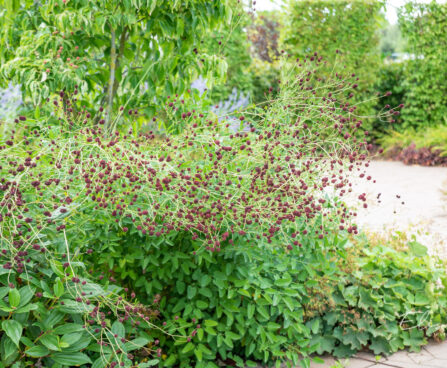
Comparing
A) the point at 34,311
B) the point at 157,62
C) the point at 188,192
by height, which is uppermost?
the point at 157,62

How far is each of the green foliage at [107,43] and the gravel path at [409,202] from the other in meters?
1.71

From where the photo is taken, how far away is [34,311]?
1.96 meters

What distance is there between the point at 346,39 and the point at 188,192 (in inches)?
370

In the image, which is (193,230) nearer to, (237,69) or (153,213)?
(153,213)

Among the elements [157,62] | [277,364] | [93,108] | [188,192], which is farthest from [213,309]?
[93,108]

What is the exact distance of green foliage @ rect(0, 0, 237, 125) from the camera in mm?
3297

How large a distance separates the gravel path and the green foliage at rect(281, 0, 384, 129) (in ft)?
7.80

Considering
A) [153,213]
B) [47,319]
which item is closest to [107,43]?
[153,213]

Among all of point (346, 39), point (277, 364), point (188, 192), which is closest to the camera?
point (188, 192)

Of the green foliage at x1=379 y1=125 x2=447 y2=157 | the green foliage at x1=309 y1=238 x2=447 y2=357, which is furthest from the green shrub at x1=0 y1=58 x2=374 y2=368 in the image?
the green foliage at x1=379 y1=125 x2=447 y2=157

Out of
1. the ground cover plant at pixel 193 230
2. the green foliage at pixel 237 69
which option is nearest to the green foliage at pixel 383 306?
the ground cover plant at pixel 193 230

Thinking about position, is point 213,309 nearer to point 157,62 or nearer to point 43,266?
point 43,266

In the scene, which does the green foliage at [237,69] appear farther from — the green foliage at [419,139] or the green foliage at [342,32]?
the green foliage at [419,139]

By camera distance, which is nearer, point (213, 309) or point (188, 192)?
point (188, 192)
